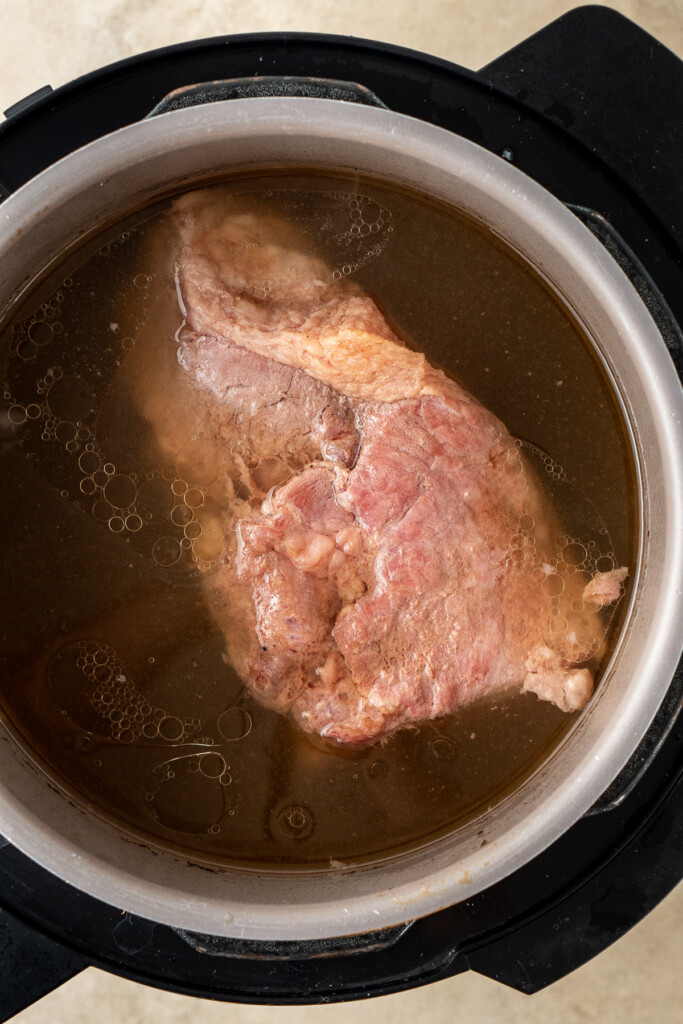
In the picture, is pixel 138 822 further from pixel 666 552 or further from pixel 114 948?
pixel 666 552

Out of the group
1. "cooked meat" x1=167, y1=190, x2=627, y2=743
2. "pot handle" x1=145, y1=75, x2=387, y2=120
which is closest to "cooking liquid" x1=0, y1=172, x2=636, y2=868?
"cooked meat" x1=167, y1=190, x2=627, y2=743

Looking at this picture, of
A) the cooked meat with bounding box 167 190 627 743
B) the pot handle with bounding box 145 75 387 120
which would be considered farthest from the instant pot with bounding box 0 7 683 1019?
the cooked meat with bounding box 167 190 627 743

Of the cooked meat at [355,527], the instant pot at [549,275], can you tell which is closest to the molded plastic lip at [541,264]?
the instant pot at [549,275]

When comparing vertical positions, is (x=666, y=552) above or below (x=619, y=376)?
below

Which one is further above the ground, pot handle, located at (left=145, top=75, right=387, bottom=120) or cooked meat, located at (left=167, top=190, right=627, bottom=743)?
pot handle, located at (left=145, top=75, right=387, bottom=120)

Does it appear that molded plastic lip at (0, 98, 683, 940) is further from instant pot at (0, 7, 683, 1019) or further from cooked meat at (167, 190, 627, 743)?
cooked meat at (167, 190, 627, 743)

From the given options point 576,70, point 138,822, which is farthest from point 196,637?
point 576,70

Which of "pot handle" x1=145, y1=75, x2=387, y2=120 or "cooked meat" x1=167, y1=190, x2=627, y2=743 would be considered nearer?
"pot handle" x1=145, y1=75, x2=387, y2=120

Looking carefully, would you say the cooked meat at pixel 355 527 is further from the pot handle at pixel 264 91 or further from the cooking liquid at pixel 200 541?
the pot handle at pixel 264 91
